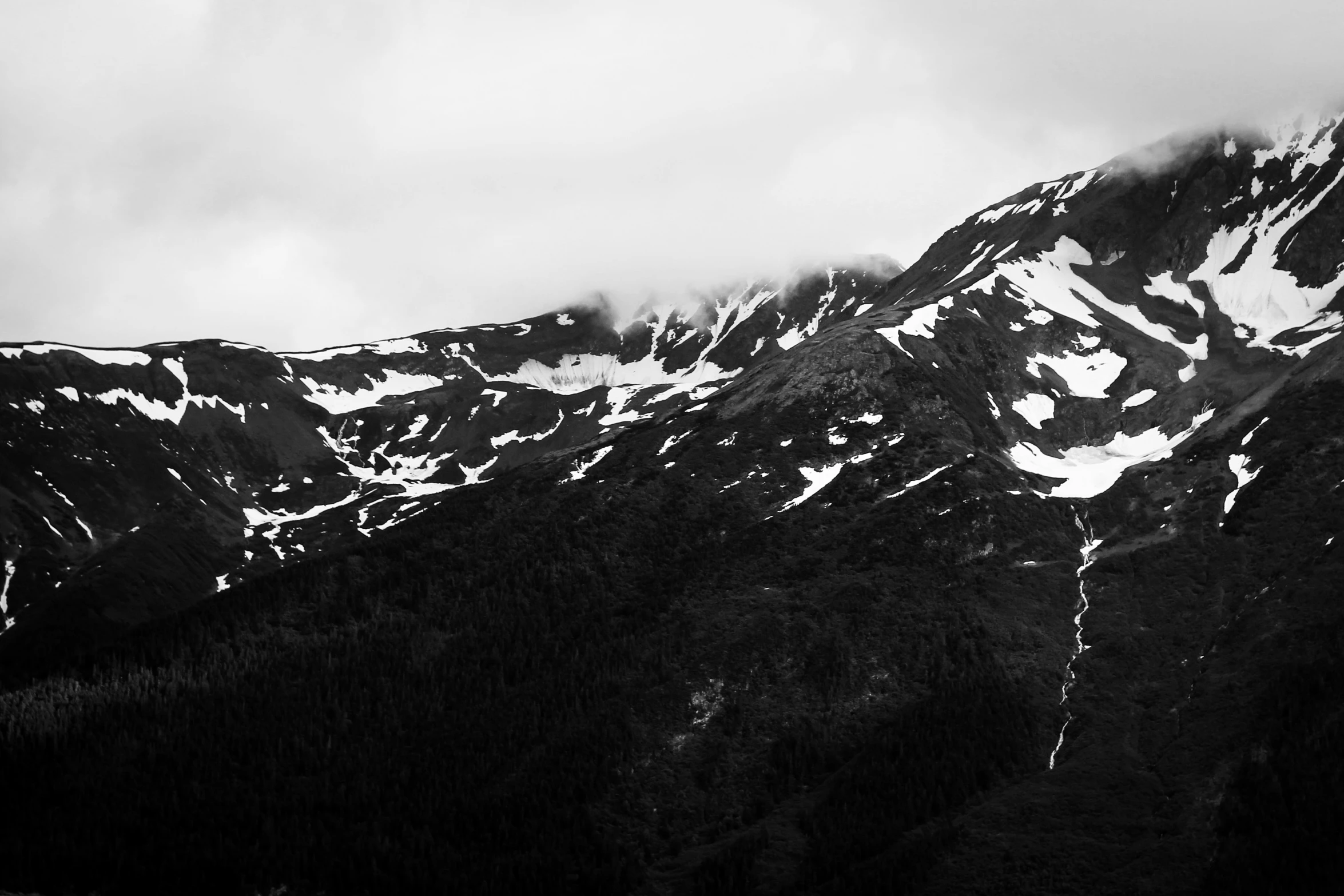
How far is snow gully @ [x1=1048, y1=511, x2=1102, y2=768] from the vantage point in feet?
516

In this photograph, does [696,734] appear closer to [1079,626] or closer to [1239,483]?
[1079,626]

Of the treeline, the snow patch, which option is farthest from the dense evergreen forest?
the snow patch

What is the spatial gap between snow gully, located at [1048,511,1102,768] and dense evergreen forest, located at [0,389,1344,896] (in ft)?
4.24

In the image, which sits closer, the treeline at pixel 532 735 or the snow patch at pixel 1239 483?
the treeline at pixel 532 735

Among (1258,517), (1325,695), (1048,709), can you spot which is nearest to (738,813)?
(1048,709)

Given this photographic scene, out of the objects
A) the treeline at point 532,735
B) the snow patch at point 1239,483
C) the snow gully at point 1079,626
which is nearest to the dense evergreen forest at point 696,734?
the treeline at point 532,735

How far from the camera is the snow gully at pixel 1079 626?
157 m

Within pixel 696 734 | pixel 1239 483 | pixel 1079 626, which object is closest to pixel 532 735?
pixel 696 734

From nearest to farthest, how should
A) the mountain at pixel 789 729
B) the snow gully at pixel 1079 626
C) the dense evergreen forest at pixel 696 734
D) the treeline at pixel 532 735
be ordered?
the mountain at pixel 789 729 → the dense evergreen forest at pixel 696 734 → the treeline at pixel 532 735 → the snow gully at pixel 1079 626

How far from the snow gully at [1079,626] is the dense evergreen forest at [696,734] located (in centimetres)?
129

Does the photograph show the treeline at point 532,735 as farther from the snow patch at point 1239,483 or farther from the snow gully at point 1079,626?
the snow patch at point 1239,483

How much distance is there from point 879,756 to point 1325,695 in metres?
49.9

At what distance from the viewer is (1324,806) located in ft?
419

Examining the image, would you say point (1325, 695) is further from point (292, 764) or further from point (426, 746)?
point (292, 764)
